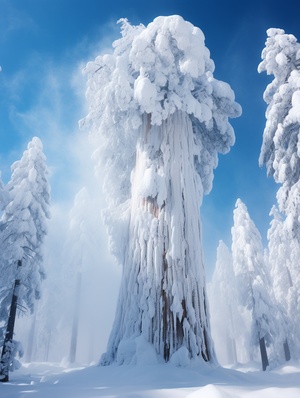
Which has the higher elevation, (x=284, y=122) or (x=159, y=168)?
(x=284, y=122)

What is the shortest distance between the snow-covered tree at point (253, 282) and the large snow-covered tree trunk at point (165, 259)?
13491mm

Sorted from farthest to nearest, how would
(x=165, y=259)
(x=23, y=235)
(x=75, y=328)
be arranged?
(x=75, y=328), (x=23, y=235), (x=165, y=259)

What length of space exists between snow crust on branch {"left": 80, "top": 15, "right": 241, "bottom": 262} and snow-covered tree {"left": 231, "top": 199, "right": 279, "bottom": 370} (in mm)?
11610

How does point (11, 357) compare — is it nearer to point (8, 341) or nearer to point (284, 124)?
point (8, 341)

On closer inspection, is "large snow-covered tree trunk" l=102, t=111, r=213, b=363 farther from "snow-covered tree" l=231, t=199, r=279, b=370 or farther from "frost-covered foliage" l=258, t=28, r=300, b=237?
"snow-covered tree" l=231, t=199, r=279, b=370

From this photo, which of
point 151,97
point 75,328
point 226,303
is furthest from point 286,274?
point 151,97

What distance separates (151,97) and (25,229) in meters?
8.57

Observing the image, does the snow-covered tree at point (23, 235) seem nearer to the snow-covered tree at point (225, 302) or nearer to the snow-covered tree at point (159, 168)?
the snow-covered tree at point (159, 168)

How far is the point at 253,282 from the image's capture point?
1981 centimetres

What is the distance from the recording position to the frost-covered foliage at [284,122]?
378 inches

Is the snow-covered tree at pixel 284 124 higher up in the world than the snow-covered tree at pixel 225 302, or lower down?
higher up

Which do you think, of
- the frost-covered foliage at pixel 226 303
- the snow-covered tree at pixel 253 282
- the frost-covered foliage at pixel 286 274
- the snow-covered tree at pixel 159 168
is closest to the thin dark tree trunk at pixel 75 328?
the snow-covered tree at pixel 253 282

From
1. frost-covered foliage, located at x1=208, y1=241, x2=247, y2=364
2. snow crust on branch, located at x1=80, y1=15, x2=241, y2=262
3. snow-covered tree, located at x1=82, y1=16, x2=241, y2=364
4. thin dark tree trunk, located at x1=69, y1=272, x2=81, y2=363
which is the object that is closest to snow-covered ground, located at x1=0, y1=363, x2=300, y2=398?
snow-covered tree, located at x1=82, y1=16, x2=241, y2=364

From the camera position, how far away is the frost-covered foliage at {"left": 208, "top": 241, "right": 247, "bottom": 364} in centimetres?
3347
